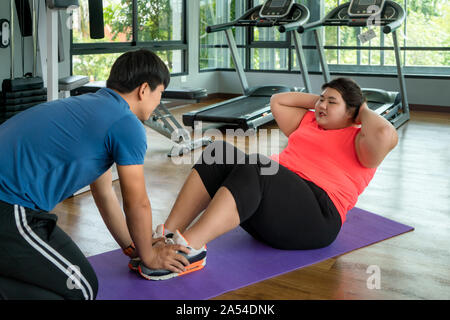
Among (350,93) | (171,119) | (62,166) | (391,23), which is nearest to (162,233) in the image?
(62,166)

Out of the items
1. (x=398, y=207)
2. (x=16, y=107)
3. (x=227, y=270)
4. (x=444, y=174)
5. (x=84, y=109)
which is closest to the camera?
(x=84, y=109)

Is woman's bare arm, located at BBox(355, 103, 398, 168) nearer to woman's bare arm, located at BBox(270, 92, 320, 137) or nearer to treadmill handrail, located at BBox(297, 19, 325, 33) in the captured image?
woman's bare arm, located at BBox(270, 92, 320, 137)

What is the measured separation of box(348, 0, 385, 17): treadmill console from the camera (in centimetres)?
530

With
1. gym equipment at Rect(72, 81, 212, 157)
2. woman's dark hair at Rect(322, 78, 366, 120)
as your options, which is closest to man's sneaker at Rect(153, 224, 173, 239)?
woman's dark hair at Rect(322, 78, 366, 120)

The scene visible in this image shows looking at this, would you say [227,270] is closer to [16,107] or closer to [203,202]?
[203,202]

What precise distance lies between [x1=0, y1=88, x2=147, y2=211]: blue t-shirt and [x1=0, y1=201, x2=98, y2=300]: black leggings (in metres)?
0.05

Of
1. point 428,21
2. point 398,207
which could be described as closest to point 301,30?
point 428,21

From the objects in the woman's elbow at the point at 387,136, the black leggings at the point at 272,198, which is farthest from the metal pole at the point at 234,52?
the woman's elbow at the point at 387,136

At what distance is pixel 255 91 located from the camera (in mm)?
6266

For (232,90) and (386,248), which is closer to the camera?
(386,248)

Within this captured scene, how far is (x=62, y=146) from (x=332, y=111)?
123cm

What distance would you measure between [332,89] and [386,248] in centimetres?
74

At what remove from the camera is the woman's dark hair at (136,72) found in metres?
1.70

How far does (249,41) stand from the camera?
24.9 feet
